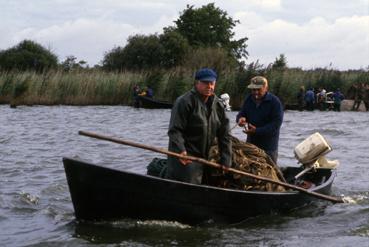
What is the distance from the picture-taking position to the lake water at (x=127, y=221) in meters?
8.10

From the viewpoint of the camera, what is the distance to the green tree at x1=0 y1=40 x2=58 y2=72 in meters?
61.2

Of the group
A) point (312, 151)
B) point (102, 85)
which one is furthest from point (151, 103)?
point (312, 151)

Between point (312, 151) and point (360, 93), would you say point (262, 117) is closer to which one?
point (312, 151)

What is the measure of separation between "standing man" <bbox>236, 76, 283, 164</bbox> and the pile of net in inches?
14.1

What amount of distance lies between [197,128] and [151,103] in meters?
28.3

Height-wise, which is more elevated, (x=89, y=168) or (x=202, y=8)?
(x=202, y=8)

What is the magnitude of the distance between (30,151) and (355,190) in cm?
821

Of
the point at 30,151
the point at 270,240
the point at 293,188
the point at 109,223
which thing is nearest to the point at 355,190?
the point at 293,188

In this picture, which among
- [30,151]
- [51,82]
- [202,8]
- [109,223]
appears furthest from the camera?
[202,8]

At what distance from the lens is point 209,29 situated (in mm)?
66875

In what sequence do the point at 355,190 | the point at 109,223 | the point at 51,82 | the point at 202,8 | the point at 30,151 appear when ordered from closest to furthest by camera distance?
the point at 109,223 → the point at 355,190 → the point at 30,151 → the point at 51,82 → the point at 202,8

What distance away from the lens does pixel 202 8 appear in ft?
220

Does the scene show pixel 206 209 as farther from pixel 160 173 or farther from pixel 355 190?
pixel 355 190

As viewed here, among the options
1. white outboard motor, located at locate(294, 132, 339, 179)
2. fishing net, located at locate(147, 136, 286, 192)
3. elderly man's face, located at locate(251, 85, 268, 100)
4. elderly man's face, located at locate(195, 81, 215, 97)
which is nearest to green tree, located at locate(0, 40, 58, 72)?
white outboard motor, located at locate(294, 132, 339, 179)
